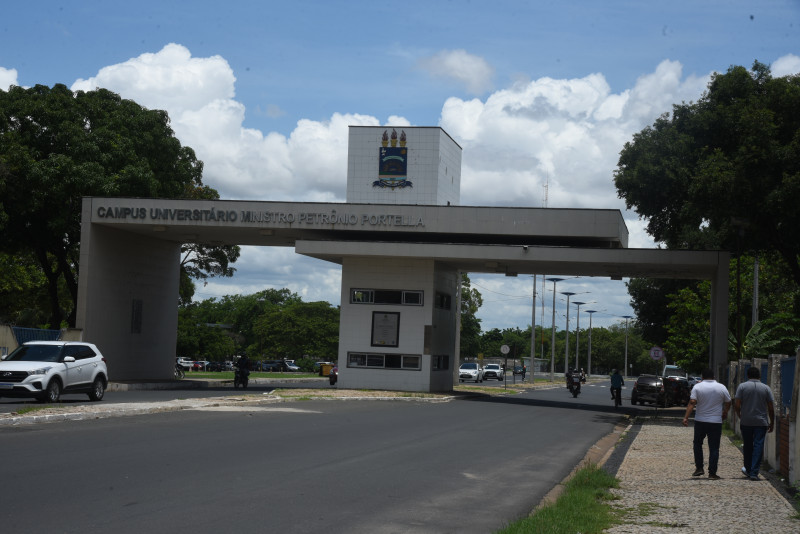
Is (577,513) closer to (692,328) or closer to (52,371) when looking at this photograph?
(52,371)

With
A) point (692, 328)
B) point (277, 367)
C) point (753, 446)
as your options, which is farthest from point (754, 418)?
point (277, 367)

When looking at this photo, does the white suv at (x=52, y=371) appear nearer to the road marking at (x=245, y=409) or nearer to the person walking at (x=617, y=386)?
the road marking at (x=245, y=409)

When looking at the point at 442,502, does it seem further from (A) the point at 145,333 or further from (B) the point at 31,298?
(B) the point at 31,298

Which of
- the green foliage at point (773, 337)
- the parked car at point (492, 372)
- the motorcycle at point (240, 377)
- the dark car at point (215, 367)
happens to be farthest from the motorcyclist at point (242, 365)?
the dark car at point (215, 367)

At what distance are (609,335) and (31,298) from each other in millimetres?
122557

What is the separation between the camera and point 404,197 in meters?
51.8

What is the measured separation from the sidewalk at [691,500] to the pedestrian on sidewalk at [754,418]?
30 cm

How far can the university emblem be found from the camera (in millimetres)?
51844

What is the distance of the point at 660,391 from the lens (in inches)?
1660

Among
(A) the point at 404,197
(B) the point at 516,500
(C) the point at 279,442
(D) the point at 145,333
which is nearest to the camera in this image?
(B) the point at 516,500

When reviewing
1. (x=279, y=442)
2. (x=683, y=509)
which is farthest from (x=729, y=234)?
(x=683, y=509)

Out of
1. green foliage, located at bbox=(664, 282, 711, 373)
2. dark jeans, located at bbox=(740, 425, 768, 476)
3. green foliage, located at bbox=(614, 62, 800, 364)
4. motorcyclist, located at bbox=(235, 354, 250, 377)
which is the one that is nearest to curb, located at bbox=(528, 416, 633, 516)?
dark jeans, located at bbox=(740, 425, 768, 476)

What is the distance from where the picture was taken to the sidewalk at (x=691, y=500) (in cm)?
927

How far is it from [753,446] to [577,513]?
5032mm
